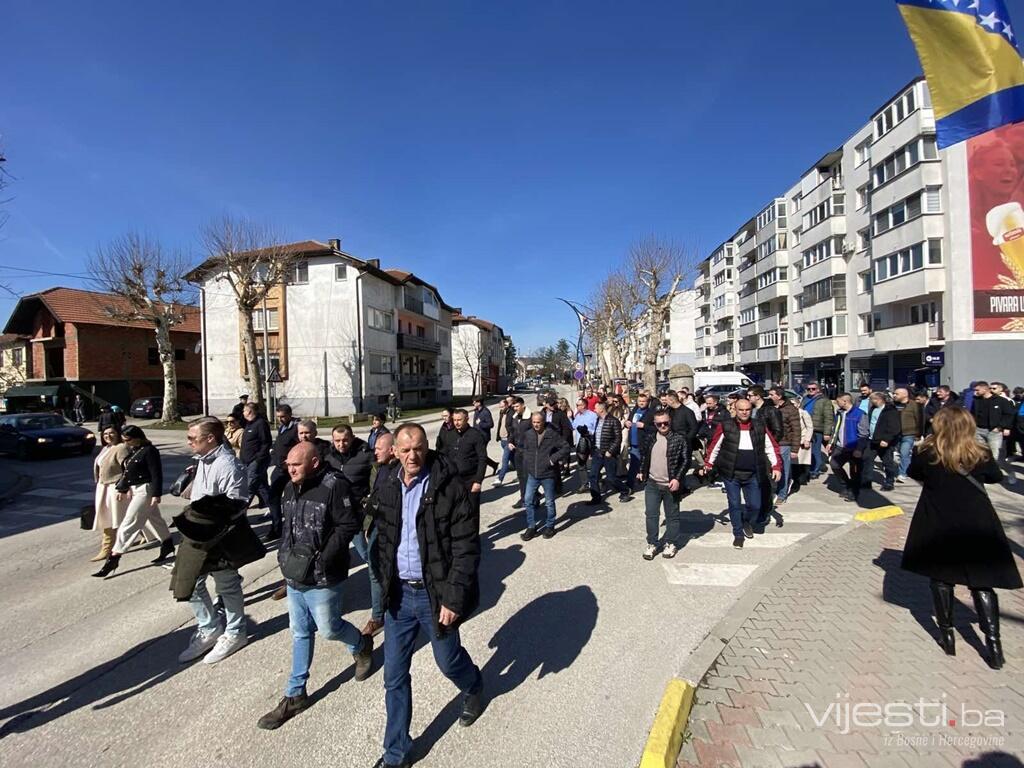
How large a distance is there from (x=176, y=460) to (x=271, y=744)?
1541 centimetres

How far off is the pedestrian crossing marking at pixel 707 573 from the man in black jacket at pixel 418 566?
10.4ft

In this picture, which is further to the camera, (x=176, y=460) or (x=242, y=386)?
(x=242, y=386)

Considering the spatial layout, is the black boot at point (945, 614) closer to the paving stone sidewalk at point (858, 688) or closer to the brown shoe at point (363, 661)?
the paving stone sidewalk at point (858, 688)

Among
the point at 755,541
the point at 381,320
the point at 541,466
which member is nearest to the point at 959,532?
the point at 755,541

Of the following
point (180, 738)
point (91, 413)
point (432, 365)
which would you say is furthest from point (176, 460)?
point (432, 365)

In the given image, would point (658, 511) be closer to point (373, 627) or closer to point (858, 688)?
point (858, 688)

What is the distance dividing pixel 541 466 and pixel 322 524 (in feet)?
13.1

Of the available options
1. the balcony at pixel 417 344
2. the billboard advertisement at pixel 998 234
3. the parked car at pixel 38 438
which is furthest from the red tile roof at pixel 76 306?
the billboard advertisement at pixel 998 234

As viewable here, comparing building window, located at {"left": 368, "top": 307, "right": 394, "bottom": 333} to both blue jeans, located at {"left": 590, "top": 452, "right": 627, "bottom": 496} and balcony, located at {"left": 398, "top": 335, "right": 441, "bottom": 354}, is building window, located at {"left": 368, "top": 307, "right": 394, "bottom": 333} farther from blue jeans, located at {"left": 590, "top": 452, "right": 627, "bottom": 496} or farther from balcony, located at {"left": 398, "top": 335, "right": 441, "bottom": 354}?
blue jeans, located at {"left": 590, "top": 452, "right": 627, "bottom": 496}

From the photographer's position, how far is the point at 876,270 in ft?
100

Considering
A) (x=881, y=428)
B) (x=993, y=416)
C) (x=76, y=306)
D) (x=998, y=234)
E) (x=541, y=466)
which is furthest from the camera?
(x=76, y=306)

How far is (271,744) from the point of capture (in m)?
2.89

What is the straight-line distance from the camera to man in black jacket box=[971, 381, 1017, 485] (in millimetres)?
9266

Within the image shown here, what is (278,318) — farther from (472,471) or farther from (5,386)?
(472,471)
